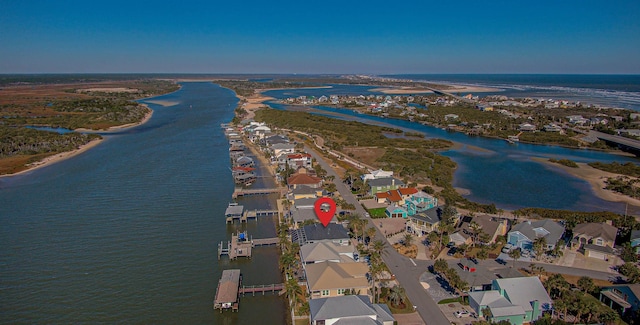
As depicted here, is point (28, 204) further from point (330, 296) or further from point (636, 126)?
point (636, 126)

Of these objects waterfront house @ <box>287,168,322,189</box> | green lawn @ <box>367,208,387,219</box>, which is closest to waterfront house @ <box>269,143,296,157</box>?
waterfront house @ <box>287,168,322,189</box>

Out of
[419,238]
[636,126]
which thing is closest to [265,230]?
[419,238]

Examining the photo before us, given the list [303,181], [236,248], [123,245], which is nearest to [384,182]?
[303,181]

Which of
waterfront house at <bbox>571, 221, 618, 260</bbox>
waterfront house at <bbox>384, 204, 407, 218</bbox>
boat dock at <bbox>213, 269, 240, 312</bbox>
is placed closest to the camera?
boat dock at <bbox>213, 269, 240, 312</bbox>

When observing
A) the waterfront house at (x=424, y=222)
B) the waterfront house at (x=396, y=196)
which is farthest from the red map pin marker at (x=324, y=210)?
the waterfront house at (x=424, y=222)

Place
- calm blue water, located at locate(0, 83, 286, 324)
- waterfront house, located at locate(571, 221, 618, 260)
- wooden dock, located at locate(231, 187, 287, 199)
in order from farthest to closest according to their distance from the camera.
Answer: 1. wooden dock, located at locate(231, 187, 287, 199)
2. waterfront house, located at locate(571, 221, 618, 260)
3. calm blue water, located at locate(0, 83, 286, 324)

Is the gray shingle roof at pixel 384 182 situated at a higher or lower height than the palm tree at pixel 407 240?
higher

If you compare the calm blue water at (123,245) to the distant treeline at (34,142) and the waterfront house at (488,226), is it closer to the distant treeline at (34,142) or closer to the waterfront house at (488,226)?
the distant treeline at (34,142)

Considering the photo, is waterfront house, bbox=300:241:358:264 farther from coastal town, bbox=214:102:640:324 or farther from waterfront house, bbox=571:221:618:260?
waterfront house, bbox=571:221:618:260
